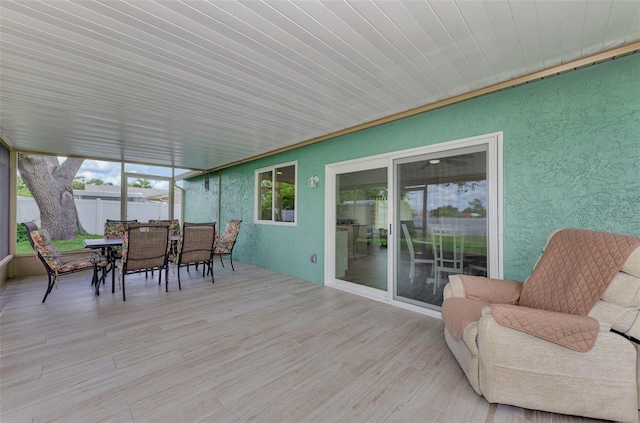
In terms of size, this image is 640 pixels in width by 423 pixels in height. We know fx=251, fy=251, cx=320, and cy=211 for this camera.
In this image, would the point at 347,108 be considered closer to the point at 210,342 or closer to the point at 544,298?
the point at 544,298

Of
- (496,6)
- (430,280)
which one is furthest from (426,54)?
(430,280)

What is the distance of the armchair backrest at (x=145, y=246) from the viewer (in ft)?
12.0

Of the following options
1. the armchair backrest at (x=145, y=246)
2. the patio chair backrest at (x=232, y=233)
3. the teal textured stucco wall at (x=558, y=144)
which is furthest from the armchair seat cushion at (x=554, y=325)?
the patio chair backrest at (x=232, y=233)

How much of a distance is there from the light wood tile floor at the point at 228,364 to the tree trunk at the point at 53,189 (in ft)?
8.57

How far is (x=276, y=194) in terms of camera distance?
550cm

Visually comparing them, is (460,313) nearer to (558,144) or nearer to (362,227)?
(558,144)

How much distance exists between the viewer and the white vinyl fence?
515cm

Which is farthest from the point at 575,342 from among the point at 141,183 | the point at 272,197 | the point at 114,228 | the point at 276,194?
the point at 141,183

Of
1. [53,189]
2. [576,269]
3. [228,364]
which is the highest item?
[53,189]

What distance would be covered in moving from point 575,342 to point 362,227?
2759mm

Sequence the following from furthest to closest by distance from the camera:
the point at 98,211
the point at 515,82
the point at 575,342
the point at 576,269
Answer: the point at 98,211, the point at 515,82, the point at 576,269, the point at 575,342

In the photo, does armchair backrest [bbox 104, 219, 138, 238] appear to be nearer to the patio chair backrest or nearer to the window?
the patio chair backrest

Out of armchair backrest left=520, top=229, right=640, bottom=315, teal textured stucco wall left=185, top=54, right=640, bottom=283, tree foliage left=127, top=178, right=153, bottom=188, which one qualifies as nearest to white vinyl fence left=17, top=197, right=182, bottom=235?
tree foliage left=127, top=178, right=153, bottom=188

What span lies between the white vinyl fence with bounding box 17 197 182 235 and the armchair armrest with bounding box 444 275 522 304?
7.66 meters
